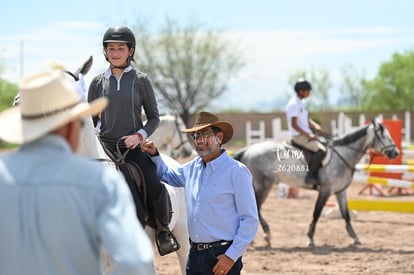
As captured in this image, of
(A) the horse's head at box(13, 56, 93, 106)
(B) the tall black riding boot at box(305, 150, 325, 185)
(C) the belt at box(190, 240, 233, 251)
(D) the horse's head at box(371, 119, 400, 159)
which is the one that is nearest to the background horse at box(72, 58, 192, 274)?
(A) the horse's head at box(13, 56, 93, 106)

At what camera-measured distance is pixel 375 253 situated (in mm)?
10203

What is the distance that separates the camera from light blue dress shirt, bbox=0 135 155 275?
2516 millimetres

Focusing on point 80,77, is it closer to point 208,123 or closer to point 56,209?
point 208,123

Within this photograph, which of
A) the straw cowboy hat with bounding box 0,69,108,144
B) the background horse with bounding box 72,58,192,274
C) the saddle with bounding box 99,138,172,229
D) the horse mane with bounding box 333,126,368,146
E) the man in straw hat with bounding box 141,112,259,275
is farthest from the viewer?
the horse mane with bounding box 333,126,368,146

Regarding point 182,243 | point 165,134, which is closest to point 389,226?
point 165,134

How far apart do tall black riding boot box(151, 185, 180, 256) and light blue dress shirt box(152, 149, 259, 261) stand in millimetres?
868

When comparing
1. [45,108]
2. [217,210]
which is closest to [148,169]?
[217,210]

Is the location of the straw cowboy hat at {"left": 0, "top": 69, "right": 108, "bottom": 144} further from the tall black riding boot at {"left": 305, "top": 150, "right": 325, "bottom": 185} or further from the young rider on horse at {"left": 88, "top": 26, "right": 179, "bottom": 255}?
the tall black riding boot at {"left": 305, "top": 150, "right": 325, "bottom": 185}

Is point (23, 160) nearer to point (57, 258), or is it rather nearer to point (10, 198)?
point (10, 198)

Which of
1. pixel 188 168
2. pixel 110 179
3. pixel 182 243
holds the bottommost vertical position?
pixel 182 243

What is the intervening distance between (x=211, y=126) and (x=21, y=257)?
244 cm

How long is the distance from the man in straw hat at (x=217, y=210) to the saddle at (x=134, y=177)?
0.72 metres

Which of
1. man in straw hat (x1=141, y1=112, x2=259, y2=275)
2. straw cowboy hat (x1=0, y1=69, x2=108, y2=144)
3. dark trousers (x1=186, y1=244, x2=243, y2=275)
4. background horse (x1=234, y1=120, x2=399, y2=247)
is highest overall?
straw cowboy hat (x1=0, y1=69, x2=108, y2=144)

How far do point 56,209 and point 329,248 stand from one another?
8.76 meters
